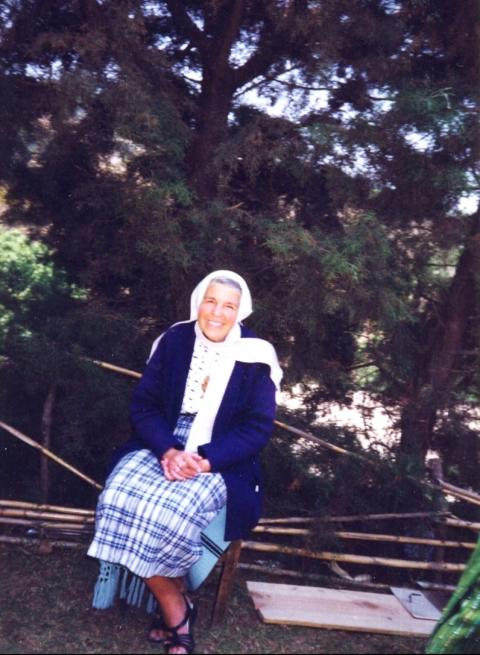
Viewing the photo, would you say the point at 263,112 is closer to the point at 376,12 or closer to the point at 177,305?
the point at 376,12

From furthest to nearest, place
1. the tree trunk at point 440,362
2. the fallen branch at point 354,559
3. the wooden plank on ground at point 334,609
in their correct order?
the tree trunk at point 440,362
the fallen branch at point 354,559
the wooden plank on ground at point 334,609

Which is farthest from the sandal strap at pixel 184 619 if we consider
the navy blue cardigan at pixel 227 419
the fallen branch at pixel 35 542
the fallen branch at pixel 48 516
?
the fallen branch at pixel 35 542

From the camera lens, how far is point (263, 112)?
4.45 m

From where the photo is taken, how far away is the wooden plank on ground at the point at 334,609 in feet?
11.3

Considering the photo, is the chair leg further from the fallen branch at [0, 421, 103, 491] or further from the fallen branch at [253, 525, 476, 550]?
the fallen branch at [0, 421, 103, 491]

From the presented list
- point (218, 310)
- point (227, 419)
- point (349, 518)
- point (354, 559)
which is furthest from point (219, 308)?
point (354, 559)

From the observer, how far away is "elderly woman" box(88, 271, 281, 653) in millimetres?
3055

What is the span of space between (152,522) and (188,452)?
415mm

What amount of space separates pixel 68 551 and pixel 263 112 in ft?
9.59

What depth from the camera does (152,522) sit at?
3035 mm

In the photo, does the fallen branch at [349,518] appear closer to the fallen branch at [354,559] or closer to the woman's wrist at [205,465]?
the fallen branch at [354,559]

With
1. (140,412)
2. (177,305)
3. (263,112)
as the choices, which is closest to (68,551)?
(140,412)

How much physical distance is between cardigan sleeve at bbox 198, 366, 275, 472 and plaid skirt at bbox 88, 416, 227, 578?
15cm

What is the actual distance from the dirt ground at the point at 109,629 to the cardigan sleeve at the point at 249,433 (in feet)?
2.70
